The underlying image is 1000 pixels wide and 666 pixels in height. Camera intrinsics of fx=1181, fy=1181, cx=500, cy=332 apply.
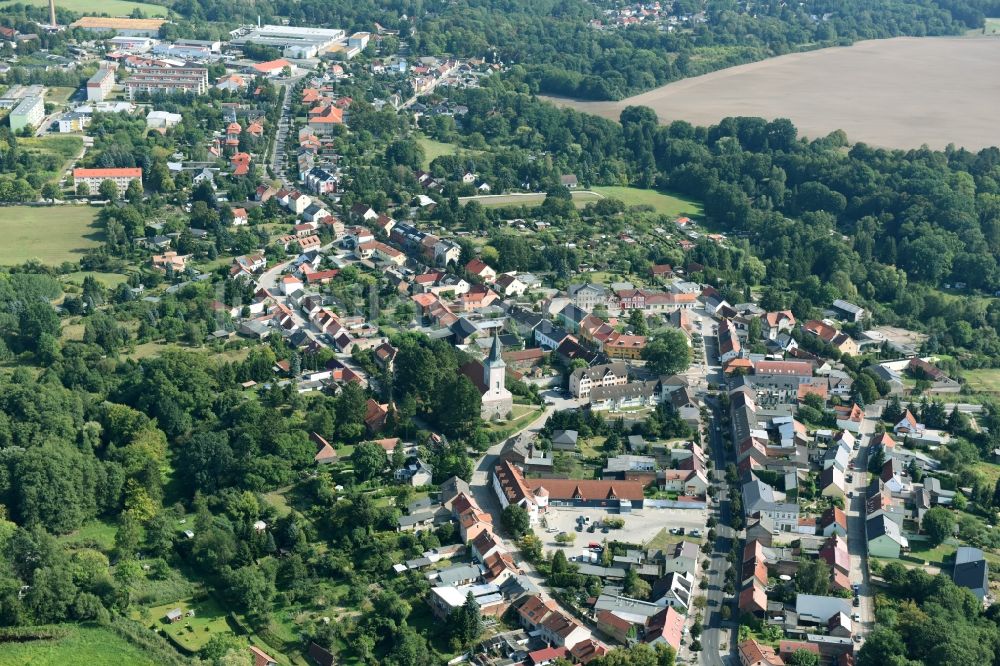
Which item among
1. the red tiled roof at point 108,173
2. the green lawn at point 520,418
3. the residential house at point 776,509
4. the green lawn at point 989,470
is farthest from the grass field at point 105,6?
the green lawn at point 989,470

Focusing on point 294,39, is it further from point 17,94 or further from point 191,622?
point 191,622

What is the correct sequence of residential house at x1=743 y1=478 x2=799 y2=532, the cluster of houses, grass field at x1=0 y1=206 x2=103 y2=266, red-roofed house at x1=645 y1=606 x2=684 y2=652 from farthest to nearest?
grass field at x1=0 y1=206 x2=103 y2=266, residential house at x1=743 y1=478 x2=799 y2=532, the cluster of houses, red-roofed house at x1=645 y1=606 x2=684 y2=652

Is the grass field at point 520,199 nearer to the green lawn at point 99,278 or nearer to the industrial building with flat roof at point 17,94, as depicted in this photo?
the green lawn at point 99,278

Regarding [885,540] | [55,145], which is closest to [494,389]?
[885,540]

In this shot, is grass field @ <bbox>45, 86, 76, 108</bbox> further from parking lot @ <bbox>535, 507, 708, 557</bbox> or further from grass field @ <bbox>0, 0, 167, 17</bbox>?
parking lot @ <bbox>535, 507, 708, 557</bbox>

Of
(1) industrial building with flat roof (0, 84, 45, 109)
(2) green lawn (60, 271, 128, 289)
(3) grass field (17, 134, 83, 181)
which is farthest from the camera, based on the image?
(1) industrial building with flat roof (0, 84, 45, 109)

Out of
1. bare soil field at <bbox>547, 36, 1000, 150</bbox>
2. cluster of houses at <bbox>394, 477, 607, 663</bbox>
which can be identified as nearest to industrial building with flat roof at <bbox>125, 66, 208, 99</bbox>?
bare soil field at <bbox>547, 36, 1000, 150</bbox>
